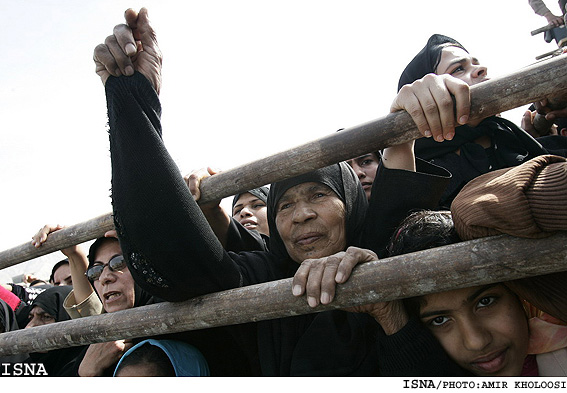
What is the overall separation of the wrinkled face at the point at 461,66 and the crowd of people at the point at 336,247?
1.15 m

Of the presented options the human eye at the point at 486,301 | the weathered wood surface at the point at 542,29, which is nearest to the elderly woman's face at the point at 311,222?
the human eye at the point at 486,301

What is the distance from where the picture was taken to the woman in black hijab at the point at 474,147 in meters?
2.42

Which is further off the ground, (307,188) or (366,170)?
(307,188)

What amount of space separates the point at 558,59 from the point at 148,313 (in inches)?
61.4

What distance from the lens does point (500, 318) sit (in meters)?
1.39

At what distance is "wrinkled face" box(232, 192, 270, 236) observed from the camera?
10.5 feet

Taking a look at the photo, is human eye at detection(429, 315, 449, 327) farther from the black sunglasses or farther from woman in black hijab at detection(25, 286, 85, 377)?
woman in black hijab at detection(25, 286, 85, 377)

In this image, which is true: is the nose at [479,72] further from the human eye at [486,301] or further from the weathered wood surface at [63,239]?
the weathered wood surface at [63,239]

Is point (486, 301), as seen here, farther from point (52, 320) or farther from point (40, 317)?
point (40, 317)

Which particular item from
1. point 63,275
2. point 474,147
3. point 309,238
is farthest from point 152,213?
point 63,275

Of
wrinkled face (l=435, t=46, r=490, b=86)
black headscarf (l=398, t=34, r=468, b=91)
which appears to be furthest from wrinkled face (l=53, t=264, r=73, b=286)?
wrinkled face (l=435, t=46, r=490, b=86)

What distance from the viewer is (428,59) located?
9.74 feet

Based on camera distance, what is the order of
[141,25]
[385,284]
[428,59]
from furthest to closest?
[428,59]
[141,25]
[385,284]

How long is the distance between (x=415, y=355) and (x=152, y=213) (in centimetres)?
100
